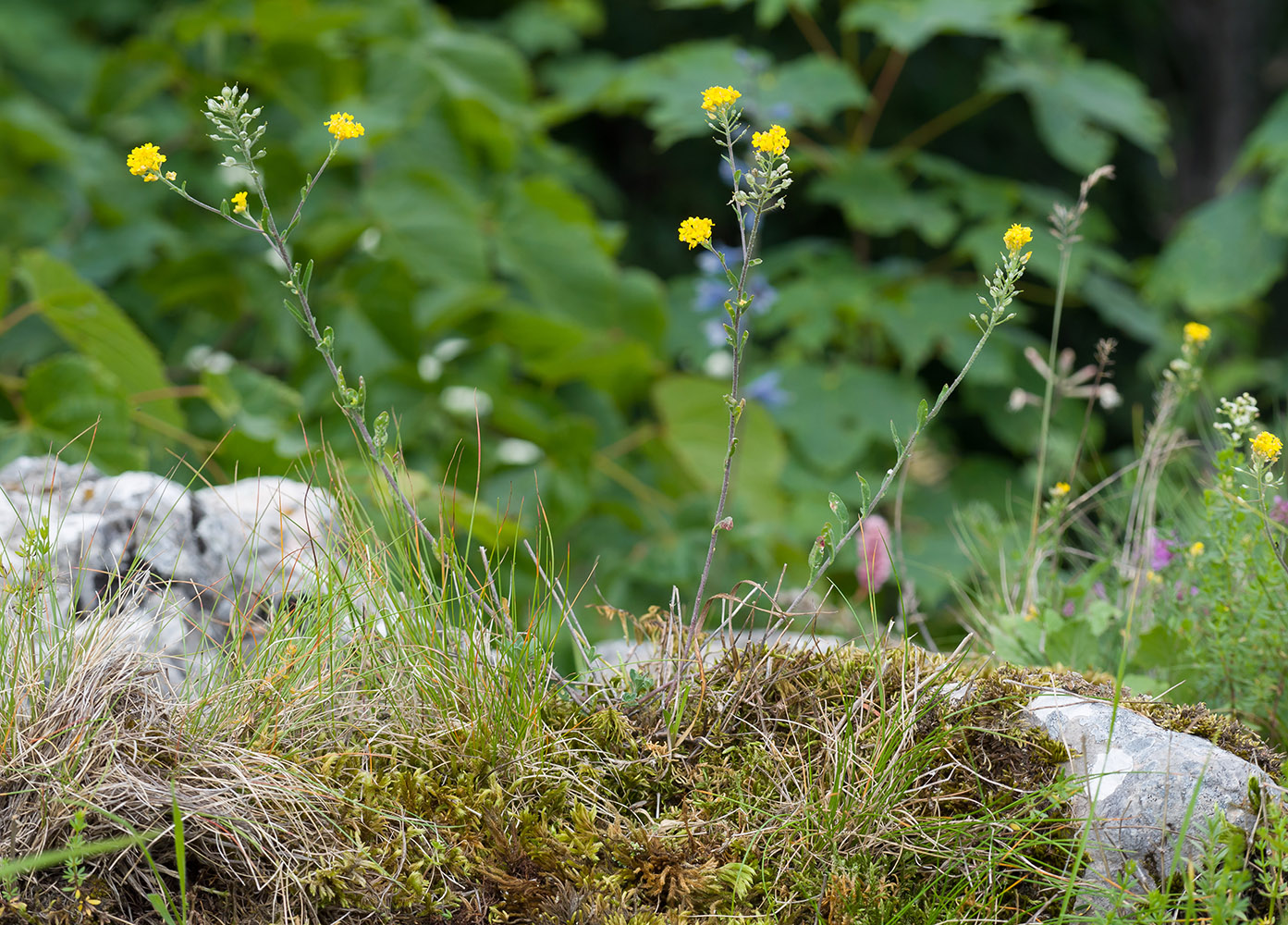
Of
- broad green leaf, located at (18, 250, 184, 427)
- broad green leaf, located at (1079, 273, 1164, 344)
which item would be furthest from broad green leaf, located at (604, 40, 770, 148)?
broad green leaf, located at (18, 250, 184, 427)

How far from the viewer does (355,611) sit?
1.18 meters

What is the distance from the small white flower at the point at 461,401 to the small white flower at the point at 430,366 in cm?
6

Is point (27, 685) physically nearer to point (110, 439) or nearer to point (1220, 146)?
point (110, 439)

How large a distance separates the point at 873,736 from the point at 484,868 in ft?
1.41

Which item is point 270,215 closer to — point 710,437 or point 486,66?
point 710,437

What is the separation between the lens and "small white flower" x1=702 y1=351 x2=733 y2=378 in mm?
3316

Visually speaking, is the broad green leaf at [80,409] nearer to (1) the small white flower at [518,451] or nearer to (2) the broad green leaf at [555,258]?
(1) the small white flower at [518,451]

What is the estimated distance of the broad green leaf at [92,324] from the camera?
214 centimetres

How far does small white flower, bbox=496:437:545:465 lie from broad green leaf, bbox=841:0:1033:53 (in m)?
1.69

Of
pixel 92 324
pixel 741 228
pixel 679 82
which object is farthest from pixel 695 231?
pixel 679 82

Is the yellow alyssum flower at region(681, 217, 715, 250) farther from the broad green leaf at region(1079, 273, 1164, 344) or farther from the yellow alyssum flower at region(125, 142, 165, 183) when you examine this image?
the broad green leaf at region(1079, 273, 1164, 344)

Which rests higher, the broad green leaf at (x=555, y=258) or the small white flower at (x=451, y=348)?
the broad green leaf at (x=555, y=258)

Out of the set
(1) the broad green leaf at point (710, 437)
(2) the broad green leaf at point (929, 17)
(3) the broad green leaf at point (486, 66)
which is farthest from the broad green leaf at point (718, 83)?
(1) the broad green leaf at point (710, 437)

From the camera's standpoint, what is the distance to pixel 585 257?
10.4 feet
